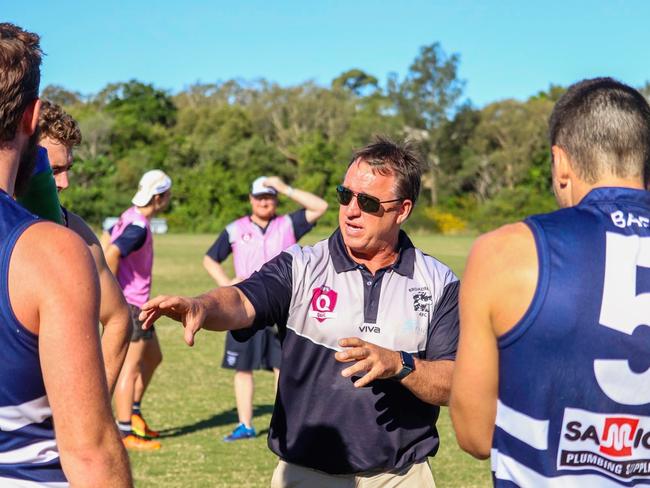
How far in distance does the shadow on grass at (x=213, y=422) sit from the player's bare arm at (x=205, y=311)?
533cm

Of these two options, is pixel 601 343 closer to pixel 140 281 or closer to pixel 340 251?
pixel 340 251

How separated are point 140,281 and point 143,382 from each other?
1.08 m

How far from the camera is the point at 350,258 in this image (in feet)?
13.5

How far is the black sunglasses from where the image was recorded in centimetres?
426

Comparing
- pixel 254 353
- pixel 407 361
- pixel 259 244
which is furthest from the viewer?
pixel 259 244

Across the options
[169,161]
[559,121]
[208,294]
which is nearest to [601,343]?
[559,121]

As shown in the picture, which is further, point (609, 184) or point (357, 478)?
point (357, 478)

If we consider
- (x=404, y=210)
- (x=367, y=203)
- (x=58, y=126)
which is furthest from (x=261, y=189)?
(x=367, y=203)

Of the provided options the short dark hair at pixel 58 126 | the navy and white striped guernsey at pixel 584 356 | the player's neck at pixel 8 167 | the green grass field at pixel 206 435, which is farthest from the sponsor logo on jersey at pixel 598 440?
the green grass field at pixel 206 435

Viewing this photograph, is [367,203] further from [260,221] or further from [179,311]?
[260,221]

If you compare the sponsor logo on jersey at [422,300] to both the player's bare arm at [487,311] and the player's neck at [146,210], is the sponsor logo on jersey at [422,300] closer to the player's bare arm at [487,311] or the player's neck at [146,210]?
the player's bare arm at [487,311]

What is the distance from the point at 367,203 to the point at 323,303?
1.91ft

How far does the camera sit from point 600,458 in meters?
2.41

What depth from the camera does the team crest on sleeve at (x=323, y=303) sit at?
396cm
